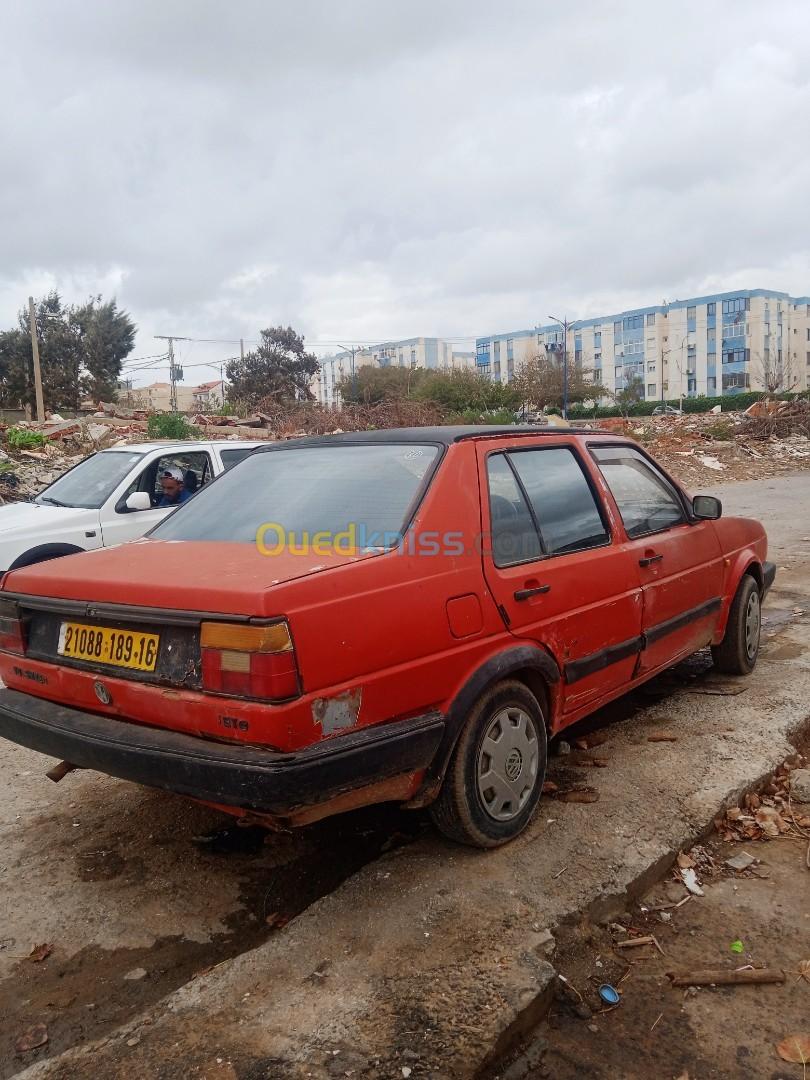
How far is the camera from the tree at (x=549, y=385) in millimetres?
61219

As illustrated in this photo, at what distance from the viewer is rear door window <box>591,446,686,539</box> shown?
4.00m

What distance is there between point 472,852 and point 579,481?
1720 mm

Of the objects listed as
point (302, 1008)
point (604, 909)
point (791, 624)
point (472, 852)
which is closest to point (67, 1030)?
point (302, 1008)

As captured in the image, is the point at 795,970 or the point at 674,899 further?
the point at 674,899

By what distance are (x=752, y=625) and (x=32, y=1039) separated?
14.1 ft

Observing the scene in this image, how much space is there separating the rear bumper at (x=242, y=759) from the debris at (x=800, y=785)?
1898 mm

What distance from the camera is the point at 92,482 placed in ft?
24.8

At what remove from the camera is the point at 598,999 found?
93.7 inches

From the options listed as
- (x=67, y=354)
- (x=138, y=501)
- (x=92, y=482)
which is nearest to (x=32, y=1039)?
(x=138, y=501)

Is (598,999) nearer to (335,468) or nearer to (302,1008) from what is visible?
(302,1008)

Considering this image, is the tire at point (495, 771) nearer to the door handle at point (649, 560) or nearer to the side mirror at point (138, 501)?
the door handle at point (649, 560)

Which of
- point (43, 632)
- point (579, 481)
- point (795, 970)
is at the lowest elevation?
point (795, 970)

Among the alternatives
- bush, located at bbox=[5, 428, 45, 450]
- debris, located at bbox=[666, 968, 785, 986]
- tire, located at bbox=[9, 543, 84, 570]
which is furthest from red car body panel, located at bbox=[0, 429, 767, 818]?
bush, located at bbox=[5, 428, 45, 450]

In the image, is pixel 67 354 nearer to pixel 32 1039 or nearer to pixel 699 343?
pixel 32 1039
